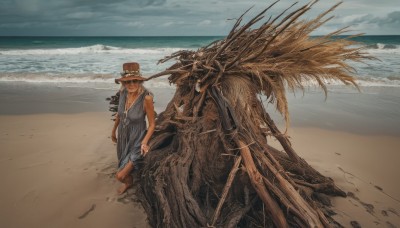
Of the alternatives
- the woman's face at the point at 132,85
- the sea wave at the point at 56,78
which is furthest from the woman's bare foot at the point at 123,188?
the sea wave at the point at 56,78

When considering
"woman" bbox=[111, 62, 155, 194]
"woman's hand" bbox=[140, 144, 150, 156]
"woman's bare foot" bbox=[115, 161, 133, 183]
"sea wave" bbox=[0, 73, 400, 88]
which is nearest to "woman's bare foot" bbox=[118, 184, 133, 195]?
"woman" bbox=[111, 62, 155, 194]

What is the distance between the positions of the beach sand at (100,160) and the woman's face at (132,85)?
116 cm

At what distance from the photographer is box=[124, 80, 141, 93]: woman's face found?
306cm

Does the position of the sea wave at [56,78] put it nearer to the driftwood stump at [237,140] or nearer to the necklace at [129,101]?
the necklace at [129,101]

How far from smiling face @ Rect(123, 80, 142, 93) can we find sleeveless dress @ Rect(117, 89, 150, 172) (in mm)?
88

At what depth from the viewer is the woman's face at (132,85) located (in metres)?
3.06

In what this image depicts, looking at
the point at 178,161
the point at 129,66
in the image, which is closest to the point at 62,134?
the point at 129,66

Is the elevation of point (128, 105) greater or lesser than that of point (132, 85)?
lesser

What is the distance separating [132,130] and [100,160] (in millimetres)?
1282

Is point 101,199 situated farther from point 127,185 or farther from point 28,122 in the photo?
point 28,122

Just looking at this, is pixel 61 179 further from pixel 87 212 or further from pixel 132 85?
pixel 132 85

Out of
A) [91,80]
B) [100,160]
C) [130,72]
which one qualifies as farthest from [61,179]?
[91,80]

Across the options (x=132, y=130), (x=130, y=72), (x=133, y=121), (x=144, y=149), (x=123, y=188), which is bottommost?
(x=123, y=188)

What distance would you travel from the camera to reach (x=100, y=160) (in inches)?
166
